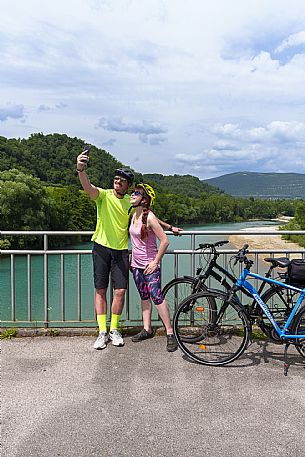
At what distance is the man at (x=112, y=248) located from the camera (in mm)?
4176

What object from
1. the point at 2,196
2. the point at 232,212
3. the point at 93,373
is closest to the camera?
the point at 93,373

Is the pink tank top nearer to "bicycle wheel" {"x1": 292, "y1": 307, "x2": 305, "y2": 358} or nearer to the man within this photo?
the man

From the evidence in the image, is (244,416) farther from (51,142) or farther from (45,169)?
(51,142)

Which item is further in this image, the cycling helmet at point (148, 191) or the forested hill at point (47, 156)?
the forested hill at point (47, 156)

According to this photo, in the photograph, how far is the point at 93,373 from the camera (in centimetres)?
360

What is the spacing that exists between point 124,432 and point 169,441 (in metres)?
0.28

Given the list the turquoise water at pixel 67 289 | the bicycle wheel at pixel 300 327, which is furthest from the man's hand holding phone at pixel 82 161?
the bicycle wheel at pixel 300 327

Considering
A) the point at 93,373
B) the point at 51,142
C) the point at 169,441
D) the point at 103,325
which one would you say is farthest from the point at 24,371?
the point at 51,142

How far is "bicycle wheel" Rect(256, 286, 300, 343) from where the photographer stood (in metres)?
3.91

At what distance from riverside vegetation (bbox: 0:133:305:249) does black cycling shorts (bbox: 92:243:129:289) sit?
72 centimetres

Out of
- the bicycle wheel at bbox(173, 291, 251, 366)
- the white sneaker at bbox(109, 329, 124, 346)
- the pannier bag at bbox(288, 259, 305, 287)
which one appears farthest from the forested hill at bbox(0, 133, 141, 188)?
the pannier bag at bbox(288, 259, 305, 287)

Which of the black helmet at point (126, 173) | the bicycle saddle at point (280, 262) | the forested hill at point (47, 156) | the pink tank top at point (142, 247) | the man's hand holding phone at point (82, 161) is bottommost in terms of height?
the bicycle saddle at point (280, 262)

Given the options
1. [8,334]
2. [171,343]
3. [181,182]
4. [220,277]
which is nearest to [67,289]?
[8,334]

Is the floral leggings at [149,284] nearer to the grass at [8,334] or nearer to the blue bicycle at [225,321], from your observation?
the blue bicycle at [225,321]
